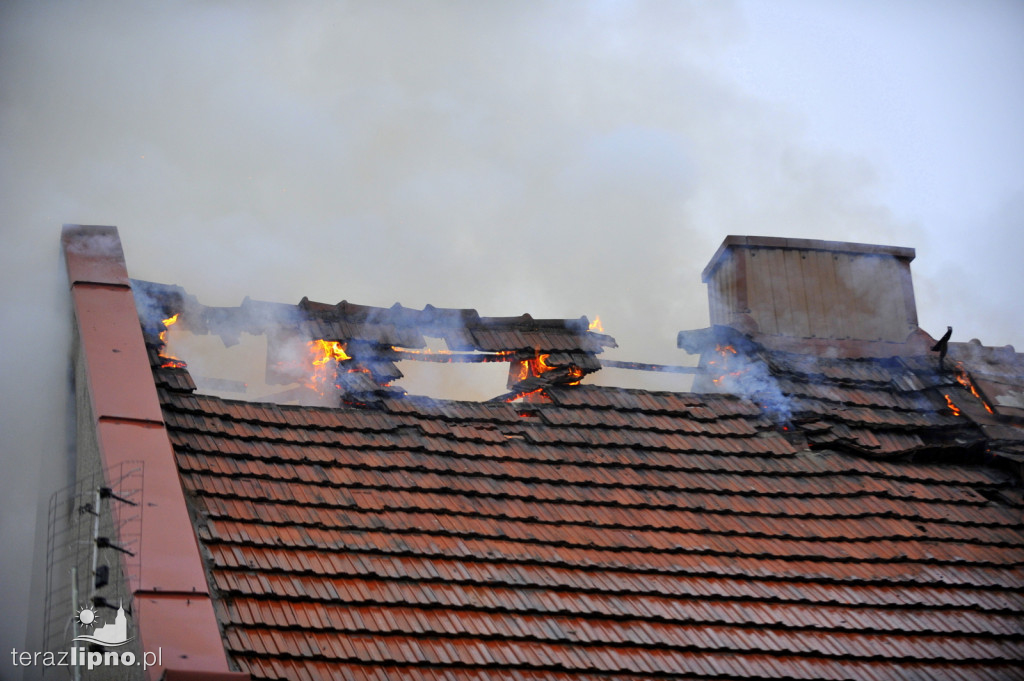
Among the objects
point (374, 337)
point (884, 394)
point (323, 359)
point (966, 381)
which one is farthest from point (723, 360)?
point (323, 359)

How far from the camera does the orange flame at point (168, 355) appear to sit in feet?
26.0

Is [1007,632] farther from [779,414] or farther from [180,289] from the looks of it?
[180,289]

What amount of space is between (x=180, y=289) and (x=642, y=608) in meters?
4.51

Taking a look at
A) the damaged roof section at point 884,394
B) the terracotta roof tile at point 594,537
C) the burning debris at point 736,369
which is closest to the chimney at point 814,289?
the damaged roof section at point 884,394

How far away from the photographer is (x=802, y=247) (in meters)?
11.6

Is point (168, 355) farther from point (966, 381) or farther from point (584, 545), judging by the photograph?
point (966, 381)

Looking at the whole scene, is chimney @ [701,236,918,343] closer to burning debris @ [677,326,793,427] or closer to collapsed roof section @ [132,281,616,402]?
burning debris @ [677,326,793,427]

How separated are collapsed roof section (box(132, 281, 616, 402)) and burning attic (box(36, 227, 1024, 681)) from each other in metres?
0.03

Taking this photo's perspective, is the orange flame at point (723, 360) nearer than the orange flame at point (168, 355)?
No

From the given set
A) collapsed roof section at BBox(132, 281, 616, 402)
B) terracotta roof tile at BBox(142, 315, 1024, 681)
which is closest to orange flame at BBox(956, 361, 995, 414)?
terracotta roof tile at BBox(142, 315, 1024, 681)

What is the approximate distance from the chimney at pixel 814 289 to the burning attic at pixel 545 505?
3.06ft

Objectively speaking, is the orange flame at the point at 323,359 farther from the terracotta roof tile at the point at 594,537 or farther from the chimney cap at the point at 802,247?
the chimney cap at the point at 802,247

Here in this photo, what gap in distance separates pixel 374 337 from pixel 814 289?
5.17 m

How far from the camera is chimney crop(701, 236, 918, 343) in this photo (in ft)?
36.8
